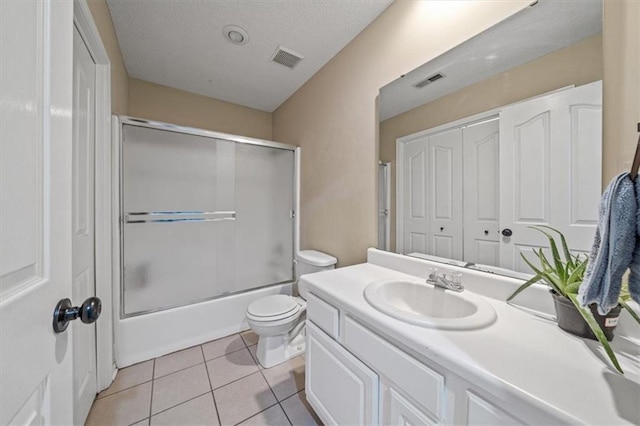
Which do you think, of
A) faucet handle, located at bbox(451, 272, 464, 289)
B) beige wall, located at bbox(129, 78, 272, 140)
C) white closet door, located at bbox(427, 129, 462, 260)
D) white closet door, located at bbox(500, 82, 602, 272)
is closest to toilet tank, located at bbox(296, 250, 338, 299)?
white closet door, located at bbox(427, 129, 462, 260)

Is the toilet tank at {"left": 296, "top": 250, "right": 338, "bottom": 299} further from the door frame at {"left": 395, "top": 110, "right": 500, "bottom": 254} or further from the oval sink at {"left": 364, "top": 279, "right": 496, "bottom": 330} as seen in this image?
the oval sink at {"left": 364, "top": 279, "right": 496, "bottom": 330}

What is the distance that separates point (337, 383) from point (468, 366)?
649 mm

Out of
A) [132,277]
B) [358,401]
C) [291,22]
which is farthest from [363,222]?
[132,277]

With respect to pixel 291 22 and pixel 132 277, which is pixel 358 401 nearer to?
pixel 132 277

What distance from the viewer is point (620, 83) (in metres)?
0.75

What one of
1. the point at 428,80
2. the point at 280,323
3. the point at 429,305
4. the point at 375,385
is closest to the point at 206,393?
the point at 280,323

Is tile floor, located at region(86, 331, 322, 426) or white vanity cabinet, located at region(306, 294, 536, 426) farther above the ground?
white vanity cabinet, located at region(306, 294, 536, 426)

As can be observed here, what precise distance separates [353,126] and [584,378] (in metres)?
1.64

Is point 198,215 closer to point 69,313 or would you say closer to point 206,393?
point 206,393

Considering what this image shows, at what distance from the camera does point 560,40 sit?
2.93ft

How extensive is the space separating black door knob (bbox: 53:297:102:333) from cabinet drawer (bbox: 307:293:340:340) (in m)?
0.80

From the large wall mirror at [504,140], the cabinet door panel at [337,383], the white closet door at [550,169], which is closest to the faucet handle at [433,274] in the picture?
the large wall mirror at [504,140]

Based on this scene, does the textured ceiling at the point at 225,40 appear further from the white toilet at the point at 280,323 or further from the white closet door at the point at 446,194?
the white toilet at the point at 280,323

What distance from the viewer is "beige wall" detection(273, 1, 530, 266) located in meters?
1.23
